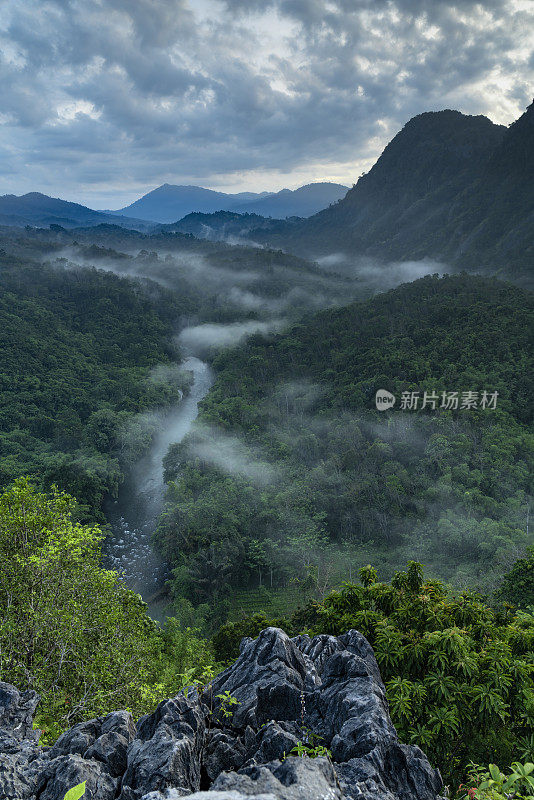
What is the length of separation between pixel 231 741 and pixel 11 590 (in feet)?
24.2

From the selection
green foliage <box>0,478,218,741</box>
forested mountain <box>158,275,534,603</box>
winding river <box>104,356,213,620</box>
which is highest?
green foliage <box>0,478,218,741</box>

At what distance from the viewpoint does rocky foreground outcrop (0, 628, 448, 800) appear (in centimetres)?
625

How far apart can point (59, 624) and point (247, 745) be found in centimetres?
653

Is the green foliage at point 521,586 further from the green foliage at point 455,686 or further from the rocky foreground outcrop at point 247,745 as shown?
the rocky foreground outcrop at point 247,745

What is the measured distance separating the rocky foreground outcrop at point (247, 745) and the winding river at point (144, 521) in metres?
33.2

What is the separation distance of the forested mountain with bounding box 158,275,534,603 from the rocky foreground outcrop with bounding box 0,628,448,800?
95.2ft

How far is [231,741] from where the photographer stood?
8.18m

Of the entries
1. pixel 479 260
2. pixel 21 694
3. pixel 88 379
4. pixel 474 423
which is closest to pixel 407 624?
pixel 21 694

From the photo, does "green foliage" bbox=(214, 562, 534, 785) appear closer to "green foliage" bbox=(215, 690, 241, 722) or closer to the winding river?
"green foliage" bbox=(215, 690, 241, 722)

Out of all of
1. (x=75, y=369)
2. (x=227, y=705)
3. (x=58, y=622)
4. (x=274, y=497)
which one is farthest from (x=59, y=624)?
(x=75, y=369)

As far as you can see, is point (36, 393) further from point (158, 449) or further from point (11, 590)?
point (11, 590)

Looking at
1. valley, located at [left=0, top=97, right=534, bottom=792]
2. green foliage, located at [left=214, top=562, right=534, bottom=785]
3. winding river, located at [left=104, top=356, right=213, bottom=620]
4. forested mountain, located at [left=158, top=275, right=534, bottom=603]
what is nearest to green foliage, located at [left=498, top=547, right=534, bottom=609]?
valley, located at [left=0, top=97, right=534, bottom=792]

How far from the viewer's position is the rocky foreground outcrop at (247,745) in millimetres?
6246

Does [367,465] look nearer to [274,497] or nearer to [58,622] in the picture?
[274,497]
